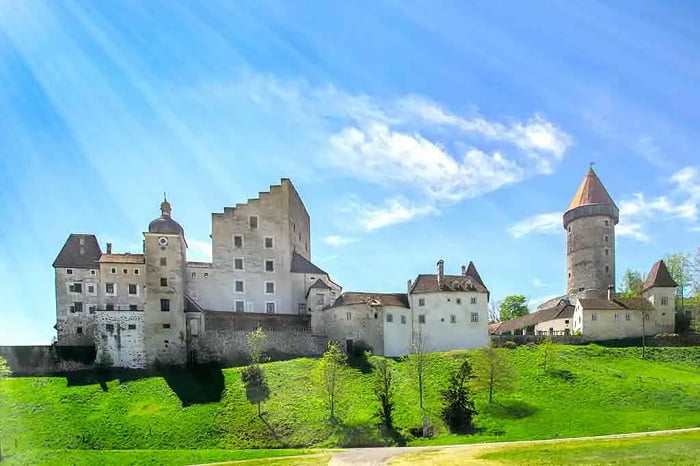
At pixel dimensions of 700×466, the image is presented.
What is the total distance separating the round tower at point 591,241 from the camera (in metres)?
88.1

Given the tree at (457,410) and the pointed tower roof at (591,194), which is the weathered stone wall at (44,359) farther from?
the pointed tower roof at (591,194)

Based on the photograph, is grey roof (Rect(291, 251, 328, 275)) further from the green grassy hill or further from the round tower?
the round tower

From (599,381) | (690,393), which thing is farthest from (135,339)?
(690,393)

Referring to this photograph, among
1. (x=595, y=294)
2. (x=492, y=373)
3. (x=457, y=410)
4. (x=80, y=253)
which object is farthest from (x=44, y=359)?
(x=595, y=294)

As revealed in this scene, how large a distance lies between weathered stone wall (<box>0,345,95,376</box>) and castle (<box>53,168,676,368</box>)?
236 cm

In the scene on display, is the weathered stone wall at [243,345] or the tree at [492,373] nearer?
the tree at [492,373]

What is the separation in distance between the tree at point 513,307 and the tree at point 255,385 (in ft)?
221

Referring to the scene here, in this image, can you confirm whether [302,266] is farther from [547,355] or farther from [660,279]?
[660,279]

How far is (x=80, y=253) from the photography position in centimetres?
6681

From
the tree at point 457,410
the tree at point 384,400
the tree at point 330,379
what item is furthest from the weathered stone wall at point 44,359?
the tree at point 457,410

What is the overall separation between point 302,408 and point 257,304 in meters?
28.2

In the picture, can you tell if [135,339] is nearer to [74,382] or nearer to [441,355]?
[74,382]

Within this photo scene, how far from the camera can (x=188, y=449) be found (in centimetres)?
4062

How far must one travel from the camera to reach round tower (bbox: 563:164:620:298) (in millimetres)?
88062
